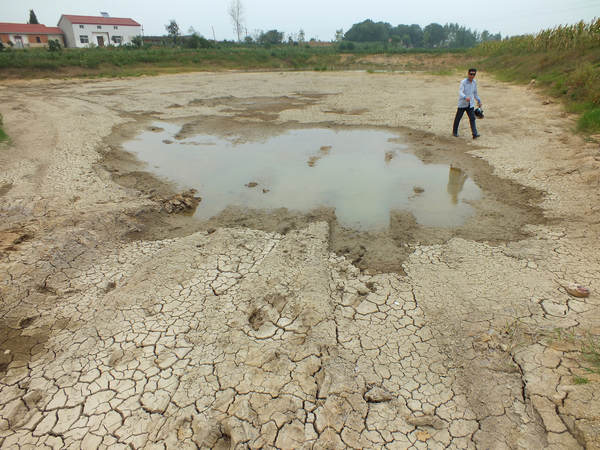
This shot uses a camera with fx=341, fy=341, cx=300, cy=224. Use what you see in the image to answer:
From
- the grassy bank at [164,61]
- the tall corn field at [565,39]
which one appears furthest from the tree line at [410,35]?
the tall corn field at [565,39]

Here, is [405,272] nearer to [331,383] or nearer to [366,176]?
[331,383]

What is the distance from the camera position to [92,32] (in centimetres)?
4866

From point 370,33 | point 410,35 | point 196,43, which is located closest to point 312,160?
point 196,43

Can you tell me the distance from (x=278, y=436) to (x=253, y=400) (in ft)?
0.95

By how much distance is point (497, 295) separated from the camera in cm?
304

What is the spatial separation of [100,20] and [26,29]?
9.53 m

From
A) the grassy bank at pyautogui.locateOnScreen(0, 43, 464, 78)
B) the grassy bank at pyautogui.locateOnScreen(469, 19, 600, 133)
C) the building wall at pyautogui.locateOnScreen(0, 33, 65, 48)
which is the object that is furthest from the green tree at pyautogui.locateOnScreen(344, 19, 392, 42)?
the grassy bank at pyautogui.locateOnScreen(469, 19, 600, 133)

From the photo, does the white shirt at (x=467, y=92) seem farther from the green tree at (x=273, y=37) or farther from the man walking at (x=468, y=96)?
the green tree at (x=273, y=37)

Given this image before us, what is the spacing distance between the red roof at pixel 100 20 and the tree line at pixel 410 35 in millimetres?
54377

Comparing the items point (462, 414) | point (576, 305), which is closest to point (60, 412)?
point (462, 414)

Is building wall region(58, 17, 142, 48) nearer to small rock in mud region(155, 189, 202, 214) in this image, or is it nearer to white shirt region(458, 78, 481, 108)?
small rock in mud region(155, 189, 202, 214)

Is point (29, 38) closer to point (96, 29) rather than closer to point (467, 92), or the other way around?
point (96, 29)

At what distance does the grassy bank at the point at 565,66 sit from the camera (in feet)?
29.1

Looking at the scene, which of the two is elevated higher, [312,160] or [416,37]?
[416,37]
